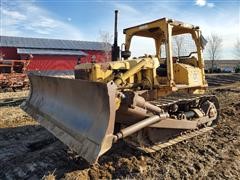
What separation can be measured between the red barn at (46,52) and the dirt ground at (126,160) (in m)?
26.3

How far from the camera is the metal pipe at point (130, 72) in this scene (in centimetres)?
523

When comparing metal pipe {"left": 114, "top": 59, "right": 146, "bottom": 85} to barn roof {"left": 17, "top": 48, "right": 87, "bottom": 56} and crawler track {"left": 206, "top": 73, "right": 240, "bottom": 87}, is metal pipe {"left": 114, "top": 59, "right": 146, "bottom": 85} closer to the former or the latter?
crawler track {"left": 206, "top": 73, "right": 240, "bottom": 87}

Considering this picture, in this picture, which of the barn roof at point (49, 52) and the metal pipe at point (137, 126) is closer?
the metal pipe at point (137, 126)

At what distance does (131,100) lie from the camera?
4.29m

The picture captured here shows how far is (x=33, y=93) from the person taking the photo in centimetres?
659

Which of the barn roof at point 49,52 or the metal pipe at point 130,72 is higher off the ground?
the barn roof at point 49,52

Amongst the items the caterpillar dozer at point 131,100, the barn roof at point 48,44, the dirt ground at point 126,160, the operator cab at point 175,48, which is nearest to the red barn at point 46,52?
the barn roof at point 48,44

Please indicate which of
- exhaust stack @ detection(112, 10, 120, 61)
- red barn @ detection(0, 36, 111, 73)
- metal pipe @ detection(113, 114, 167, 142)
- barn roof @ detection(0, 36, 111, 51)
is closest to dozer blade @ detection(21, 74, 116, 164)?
metal pipe @ detection(113, 114, 167, 142)

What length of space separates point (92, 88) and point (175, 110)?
2179 millimetres

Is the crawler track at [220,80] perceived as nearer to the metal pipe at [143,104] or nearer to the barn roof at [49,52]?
the metal pipe at [143,104]

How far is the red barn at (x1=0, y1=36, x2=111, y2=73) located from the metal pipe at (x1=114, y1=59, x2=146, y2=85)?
2638cm

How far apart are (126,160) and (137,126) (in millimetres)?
898

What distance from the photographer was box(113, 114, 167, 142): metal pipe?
3.88 m

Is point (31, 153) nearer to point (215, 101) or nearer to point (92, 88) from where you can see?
point (92, 88)
